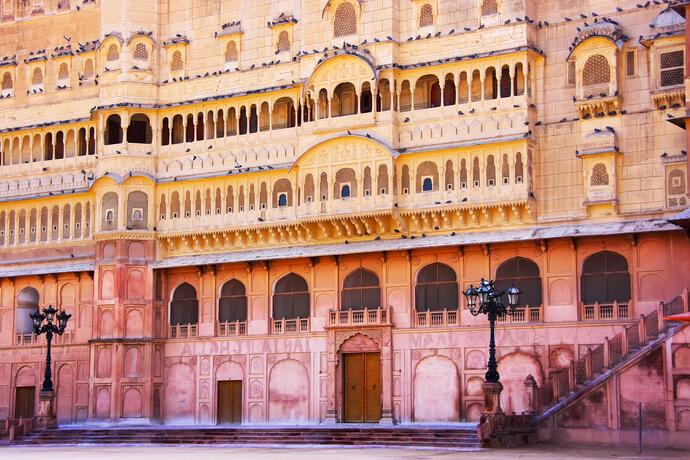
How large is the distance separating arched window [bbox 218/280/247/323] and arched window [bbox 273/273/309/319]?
4.98 feet

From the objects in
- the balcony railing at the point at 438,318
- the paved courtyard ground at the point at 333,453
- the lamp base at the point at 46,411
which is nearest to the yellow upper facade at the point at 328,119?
the balcony railing at the point at 438,318

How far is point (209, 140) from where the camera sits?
4897cm

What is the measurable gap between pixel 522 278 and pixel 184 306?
47.9 feet

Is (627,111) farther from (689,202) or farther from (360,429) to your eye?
(360,429)

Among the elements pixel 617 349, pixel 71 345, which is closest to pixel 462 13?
pixel 617 349

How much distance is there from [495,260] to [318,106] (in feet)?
30.4

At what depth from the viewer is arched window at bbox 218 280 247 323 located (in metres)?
48.0

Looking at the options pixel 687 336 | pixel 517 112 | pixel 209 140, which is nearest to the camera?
pixel 687 336

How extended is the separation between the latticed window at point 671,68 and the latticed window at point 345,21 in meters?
11.9

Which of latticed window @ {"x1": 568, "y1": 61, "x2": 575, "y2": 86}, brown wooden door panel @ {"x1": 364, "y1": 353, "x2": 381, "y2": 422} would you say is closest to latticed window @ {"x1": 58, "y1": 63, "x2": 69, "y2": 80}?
brown wooden door panel @ {"x1": 364, "y1": 353, "x2": 381, "y2": 422}

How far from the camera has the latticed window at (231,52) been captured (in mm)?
49094

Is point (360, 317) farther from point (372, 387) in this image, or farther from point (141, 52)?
point (141, 52)

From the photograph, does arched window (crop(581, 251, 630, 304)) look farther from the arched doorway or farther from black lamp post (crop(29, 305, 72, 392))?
black lamp post (crop(29, 305, 72, 392))

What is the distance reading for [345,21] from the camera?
4638 cm
